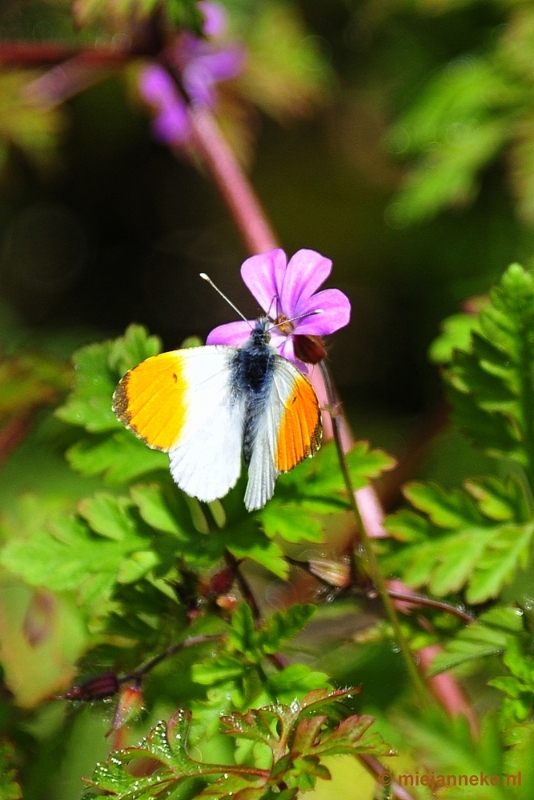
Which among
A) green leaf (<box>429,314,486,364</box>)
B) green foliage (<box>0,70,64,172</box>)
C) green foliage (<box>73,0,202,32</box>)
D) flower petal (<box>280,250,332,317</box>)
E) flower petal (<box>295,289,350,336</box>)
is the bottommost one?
green leaf (<box>429,314,486,364</box>)

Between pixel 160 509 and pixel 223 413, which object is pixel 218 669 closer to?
pixel 160 509

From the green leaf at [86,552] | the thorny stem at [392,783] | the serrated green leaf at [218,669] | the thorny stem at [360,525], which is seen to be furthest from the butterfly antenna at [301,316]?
the thorny stem at [392,783]

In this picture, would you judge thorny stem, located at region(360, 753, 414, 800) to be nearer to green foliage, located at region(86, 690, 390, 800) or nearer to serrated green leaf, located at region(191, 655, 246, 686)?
green foliage, located at region(86, 690, 390, 800)

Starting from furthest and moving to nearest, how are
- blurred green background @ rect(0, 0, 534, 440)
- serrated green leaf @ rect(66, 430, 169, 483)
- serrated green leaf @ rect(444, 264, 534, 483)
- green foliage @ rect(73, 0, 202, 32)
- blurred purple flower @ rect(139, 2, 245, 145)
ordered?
blurred green background @ rect(0, 0, 534, 440) → blurred purple flower @ rect(139, 2, 245, 145) → green foliage @ rect(73, 0, 202, 32) → serrated green leaf @ rect(66, 430, 169, 483) → serrated green leaf @ rect(444, 264, 534, 483)

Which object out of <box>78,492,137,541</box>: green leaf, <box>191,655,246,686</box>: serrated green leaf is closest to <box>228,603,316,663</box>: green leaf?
<box>191,655,246,686</box>: serrated green leaf

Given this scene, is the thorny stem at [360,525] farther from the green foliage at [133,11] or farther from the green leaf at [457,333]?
the green foliage at [133,11]

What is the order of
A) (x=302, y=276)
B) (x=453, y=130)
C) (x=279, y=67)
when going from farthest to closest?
(x=279, y=67) < (x=453, y=130) < (x=302, y=276)

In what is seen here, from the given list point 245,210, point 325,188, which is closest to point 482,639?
point 245,210
